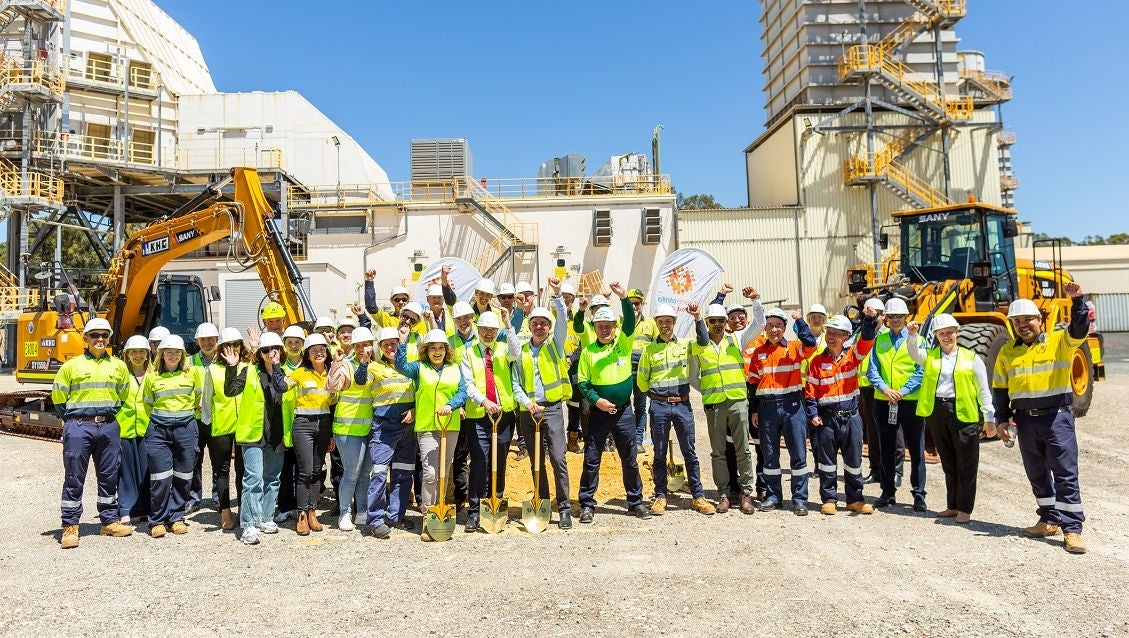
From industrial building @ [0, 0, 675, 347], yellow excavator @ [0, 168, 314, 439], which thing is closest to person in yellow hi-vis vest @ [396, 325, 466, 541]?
yellow excavator @ [0, 168, 314, 439]

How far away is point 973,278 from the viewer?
1041 centimetres

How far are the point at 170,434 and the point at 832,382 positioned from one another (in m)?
6.19

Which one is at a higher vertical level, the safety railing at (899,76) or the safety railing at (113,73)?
the safety railing at (113,73)

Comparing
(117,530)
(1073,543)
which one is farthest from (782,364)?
(117,530)

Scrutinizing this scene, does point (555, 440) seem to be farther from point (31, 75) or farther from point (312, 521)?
point (31, 75)

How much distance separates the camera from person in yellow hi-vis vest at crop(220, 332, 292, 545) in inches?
237

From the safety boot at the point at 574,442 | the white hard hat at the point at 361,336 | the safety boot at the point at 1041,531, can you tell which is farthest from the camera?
the safety boot at the point at 574,442

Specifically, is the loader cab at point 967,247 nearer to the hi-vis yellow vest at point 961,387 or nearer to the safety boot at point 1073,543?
the hi-vis yellow vest at point 961,387

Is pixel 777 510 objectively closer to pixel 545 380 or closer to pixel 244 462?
→ pixel 545 380

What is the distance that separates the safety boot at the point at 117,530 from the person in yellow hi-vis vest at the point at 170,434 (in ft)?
0.58

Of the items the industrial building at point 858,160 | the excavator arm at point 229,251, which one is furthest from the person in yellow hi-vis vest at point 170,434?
the industrial building at point 858,160

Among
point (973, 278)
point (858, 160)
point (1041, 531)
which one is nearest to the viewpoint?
point (1041, 531)

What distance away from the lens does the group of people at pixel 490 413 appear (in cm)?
593

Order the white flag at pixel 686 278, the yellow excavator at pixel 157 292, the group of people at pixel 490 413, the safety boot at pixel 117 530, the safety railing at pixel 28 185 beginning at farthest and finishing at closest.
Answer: the safety railing at pixel 28 185 → the white flag at pixel 686 278 → the yellow excavator at pixel 157 292 → the safety boot at pixel 117 530 → the group of people at pixel 490 413
